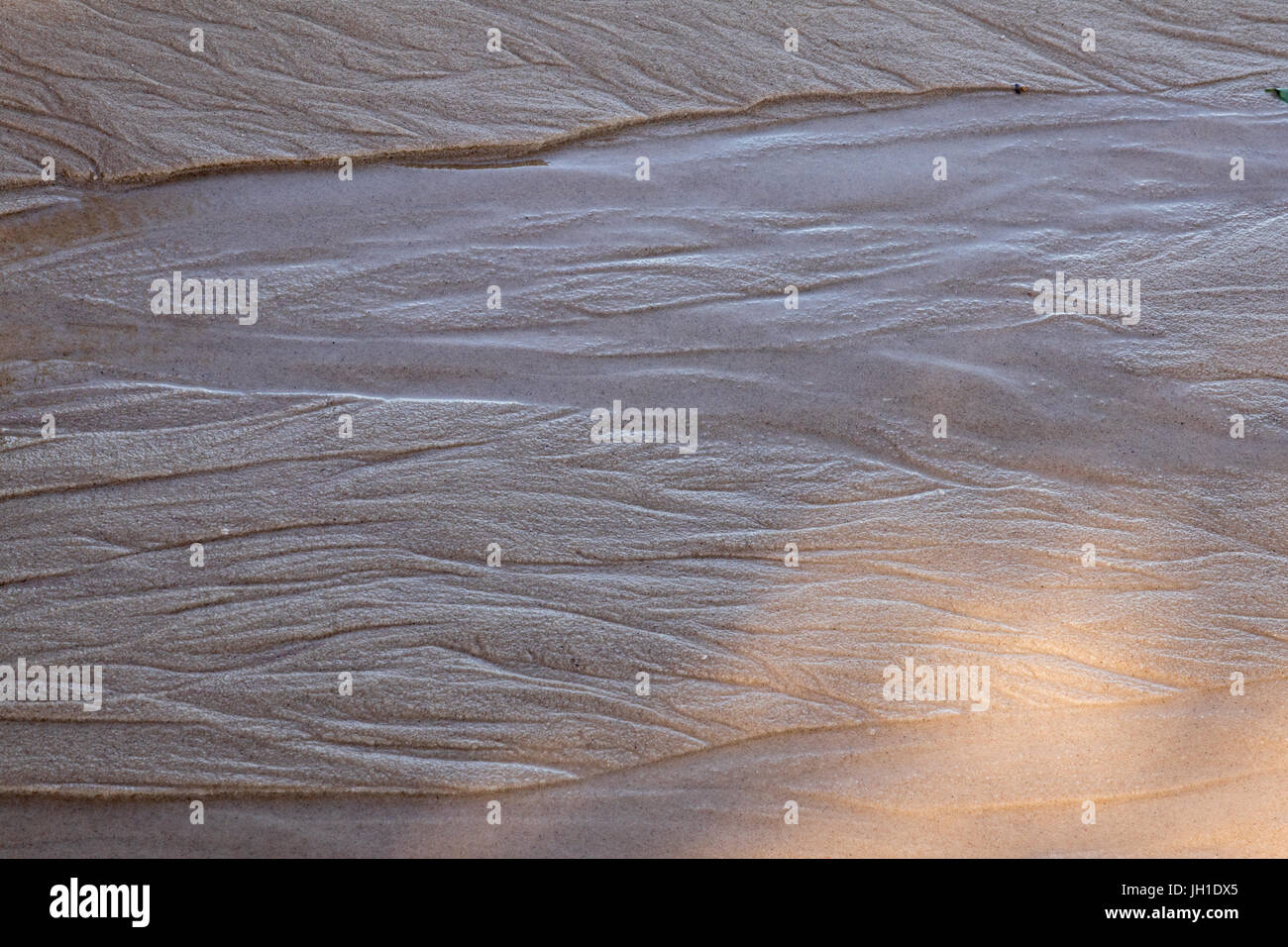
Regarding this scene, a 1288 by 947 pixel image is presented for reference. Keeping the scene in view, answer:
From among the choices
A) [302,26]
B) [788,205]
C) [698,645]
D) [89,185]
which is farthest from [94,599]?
[788,205]

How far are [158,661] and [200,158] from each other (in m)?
2.38

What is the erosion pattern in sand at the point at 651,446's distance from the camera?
12.3 ft

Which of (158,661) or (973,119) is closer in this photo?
(158,661)

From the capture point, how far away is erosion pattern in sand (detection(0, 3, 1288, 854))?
12.3 feet

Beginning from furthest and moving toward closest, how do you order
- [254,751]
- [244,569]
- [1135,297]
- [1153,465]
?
[1135,297] → [1153,465] → [244,569] → [254,751]

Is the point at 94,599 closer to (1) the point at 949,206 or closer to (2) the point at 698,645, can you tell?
(2) the point at 698,645

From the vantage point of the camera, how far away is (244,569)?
3.93 metres

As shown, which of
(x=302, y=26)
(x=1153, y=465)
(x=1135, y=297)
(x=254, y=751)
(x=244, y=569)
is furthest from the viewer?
(x=302, y=26)

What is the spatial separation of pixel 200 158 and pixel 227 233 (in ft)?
1.43

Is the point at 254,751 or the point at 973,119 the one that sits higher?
the point at 973,119

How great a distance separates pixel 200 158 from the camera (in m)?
4.61

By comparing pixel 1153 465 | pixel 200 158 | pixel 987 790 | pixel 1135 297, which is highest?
pixel 200 158

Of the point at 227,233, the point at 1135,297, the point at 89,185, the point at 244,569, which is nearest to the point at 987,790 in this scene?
the point at 1135,297

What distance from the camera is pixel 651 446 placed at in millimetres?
4215
